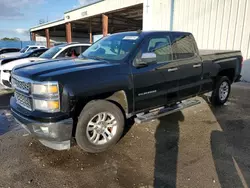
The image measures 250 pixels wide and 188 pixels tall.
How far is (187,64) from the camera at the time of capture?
4742mm

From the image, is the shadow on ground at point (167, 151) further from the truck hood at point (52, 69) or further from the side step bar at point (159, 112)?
the truck hood at point (52, 69)

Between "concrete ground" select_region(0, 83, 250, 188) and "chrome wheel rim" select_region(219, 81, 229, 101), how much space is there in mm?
1420

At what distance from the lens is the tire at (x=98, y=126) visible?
329 cm

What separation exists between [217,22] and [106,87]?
9.01m

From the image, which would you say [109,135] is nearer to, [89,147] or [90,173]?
[89,147]

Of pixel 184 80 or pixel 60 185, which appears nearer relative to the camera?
pixel 60 185

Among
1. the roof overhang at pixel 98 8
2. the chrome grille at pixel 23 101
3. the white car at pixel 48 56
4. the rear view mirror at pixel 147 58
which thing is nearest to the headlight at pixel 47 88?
the chrome grille at pixel 23 101

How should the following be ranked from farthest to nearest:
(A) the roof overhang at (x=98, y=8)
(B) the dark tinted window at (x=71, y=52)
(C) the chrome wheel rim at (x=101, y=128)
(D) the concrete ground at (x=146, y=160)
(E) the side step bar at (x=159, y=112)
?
(A) the roof overhang at (x=98, y=8) < (B) the dark tinted window at (x=71, y=52) < (E) the side step bar at (x=159, y=112) < (C) the chrome wheel rim at (x=101, y=128) < (D) the concrete ground at (x=146, y=160)

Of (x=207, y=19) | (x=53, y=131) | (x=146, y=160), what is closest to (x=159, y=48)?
(x=146, y=160)

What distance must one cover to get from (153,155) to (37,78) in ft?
6.87

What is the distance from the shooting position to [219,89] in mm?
5934

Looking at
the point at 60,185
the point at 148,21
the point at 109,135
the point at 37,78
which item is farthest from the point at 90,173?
the point at 148,21

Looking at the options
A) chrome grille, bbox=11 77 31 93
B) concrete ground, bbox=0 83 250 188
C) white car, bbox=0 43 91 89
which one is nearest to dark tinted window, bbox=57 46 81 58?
white car, bbox=0 43 91 89

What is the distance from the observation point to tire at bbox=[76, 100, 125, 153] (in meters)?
3.29
